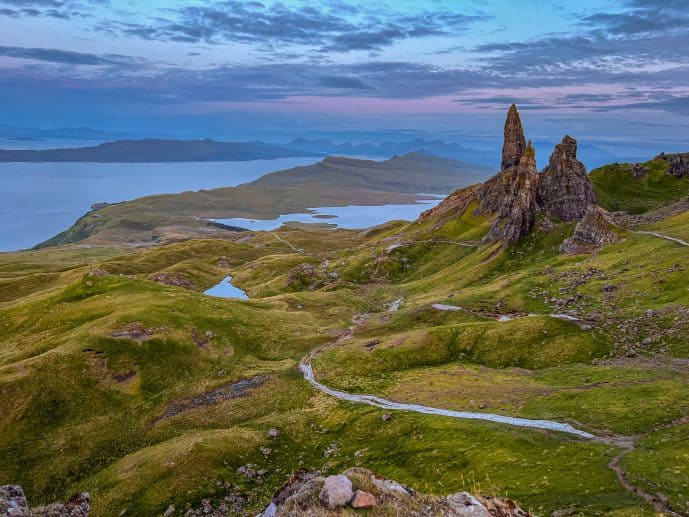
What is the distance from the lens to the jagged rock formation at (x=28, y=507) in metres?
26.5

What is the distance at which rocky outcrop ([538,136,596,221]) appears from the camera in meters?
149

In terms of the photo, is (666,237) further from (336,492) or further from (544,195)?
(336,492)

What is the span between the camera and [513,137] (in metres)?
192

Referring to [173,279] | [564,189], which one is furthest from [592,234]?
[173,279]

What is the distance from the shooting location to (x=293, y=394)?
71688mm

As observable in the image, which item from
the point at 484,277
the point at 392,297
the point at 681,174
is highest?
the point at 681,174

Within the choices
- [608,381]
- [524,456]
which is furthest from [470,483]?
[608,381]

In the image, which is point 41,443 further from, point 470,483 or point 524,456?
point 524,456

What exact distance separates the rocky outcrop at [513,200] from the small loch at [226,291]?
87.5m

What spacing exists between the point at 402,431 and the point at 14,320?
90.3 metres

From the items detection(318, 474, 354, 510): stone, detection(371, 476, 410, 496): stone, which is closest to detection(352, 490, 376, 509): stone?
detection(318, 474, 354, 510): stone

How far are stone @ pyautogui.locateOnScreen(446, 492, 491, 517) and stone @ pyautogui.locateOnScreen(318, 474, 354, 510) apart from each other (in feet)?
16.3

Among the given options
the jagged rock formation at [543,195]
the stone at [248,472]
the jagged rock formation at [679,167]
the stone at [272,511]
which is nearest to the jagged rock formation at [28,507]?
the stone at [272,511]

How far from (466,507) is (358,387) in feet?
160
